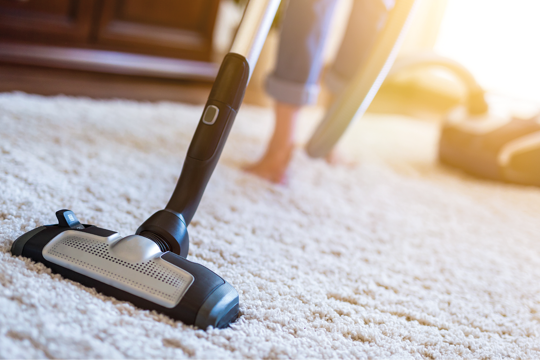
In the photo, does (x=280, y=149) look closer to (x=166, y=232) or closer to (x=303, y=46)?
(x=303, y=46)

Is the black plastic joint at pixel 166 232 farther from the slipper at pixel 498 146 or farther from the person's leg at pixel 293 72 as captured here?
the slipper at pixel 498 146

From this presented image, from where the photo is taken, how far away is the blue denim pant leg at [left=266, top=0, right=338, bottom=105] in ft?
3.03

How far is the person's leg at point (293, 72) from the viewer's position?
0.93 metres

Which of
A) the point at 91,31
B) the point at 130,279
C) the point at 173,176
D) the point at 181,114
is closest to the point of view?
the point at 130,279

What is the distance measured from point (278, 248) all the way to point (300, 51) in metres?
0.42

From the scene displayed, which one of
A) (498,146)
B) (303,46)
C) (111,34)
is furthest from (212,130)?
(111,34)

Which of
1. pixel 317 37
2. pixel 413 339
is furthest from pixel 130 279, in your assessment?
pixel 317 37

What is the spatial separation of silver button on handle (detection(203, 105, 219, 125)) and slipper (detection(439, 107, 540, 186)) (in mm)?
959

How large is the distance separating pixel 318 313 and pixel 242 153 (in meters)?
0.63

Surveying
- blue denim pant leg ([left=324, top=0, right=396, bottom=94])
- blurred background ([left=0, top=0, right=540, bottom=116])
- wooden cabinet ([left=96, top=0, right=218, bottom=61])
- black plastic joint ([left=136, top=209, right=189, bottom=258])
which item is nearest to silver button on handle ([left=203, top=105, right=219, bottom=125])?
black plastic joint ([left=136, top=209, right=189, bottom=258])

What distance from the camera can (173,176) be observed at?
910mm

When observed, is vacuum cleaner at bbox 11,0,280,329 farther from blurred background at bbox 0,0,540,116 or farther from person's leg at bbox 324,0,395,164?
blurred background at bbox 0,0,540,116

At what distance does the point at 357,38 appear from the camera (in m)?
1.15

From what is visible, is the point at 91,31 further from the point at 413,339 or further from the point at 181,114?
the point at 413,339
